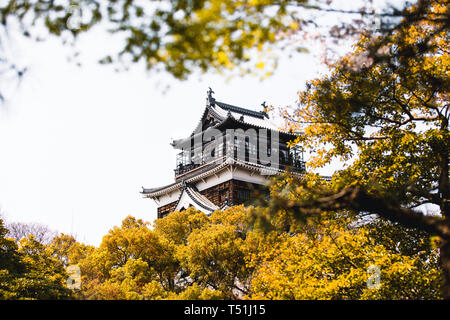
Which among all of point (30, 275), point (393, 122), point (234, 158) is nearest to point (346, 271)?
point (393, 122)

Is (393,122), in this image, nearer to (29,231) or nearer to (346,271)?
(346,271)

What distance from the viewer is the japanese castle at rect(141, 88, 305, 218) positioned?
25.8 metres

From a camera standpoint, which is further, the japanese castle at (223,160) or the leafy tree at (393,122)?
the japanese castle at (223,160)

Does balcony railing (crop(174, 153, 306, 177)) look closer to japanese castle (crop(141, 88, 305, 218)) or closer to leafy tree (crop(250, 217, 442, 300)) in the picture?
japanese castle (crop(141, 88, 305, 218))

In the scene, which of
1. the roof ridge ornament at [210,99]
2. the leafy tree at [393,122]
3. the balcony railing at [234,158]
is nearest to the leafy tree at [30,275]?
the leafy tree at [393,122]

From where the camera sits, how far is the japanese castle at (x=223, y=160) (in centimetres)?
2583

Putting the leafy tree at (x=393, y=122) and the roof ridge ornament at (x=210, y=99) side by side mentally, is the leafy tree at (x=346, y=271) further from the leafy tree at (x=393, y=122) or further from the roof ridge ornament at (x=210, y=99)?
the roof ridge ornament at (x=210, y=99)

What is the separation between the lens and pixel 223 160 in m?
26.1

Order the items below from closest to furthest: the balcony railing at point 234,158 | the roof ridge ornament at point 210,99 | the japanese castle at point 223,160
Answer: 1. the japanese castle at point 223,160
2. the balcony railing at point 234,158
3. the roof ridge ornament at point 210,99

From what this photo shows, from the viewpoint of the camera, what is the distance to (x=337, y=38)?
4.89m

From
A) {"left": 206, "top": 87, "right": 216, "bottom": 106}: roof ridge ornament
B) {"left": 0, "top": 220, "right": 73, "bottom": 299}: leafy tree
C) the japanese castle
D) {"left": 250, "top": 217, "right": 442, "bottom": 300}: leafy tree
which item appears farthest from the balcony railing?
{"left": 250, "top": 217, "right": 442, "bottom": 300}: leafy tree
